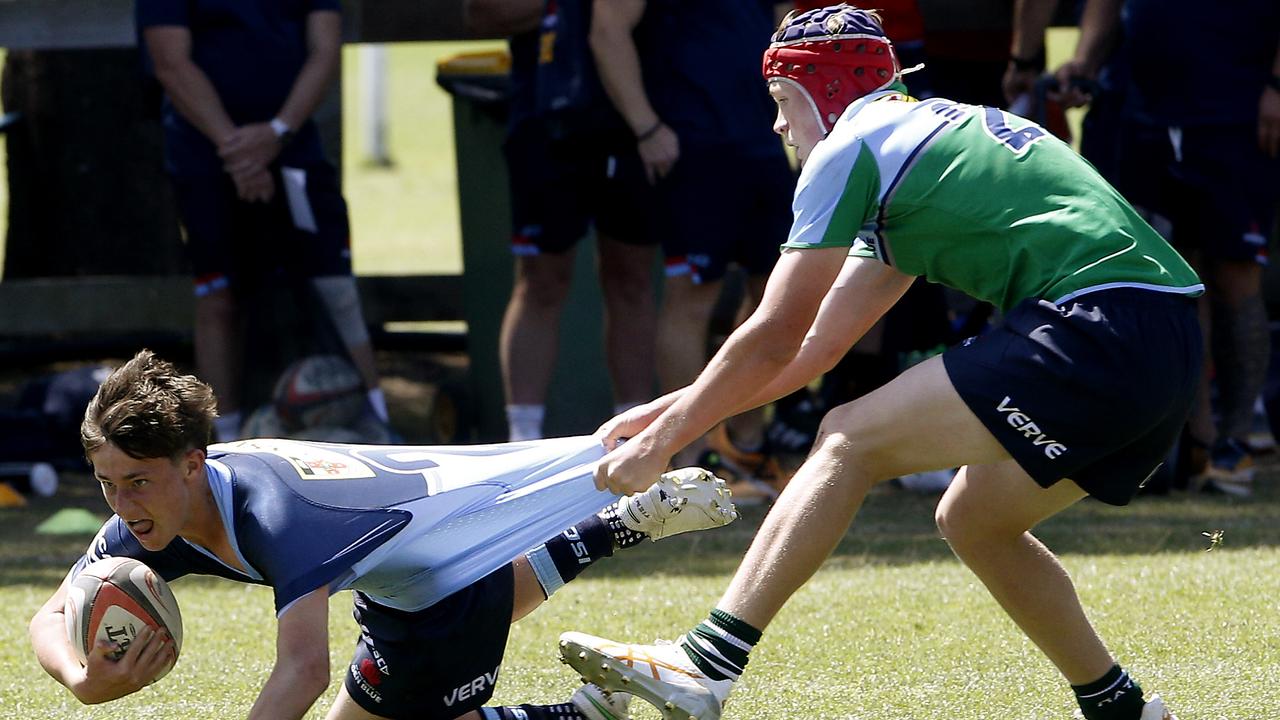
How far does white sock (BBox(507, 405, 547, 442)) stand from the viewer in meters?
7.20

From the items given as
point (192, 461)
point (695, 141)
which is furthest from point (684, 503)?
point (695, 141)

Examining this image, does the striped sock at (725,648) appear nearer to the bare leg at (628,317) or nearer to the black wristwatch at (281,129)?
the bare leg at (628,317)

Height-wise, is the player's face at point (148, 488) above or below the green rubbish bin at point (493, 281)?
above

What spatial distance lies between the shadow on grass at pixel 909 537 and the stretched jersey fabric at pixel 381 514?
203 cm

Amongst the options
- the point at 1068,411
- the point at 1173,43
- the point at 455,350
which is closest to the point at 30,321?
the point at 455,350

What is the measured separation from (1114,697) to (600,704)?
114 centimetres

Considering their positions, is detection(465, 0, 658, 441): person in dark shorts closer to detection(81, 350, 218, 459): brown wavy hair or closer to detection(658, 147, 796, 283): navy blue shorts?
detection(658, 147, 796, 283): navy blue shorts

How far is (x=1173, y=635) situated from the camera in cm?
493

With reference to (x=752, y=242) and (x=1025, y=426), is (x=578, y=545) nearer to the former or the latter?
(x=1025, y=426)

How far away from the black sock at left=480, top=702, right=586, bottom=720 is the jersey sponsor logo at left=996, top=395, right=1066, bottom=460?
1.26 meters

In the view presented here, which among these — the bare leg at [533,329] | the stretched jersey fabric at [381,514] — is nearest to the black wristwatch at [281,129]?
the bare leg at [533,329]

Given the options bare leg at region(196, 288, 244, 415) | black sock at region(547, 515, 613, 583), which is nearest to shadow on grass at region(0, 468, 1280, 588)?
bare leg at region(196, 288, 244, 415)

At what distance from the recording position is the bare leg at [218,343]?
7535 millimetres

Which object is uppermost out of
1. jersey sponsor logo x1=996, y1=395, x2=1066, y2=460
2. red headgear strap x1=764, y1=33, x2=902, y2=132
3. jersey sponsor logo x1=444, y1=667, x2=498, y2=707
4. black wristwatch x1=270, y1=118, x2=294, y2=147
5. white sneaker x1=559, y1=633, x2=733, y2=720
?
red headgear strap x1=764, y1=33, x2=902, y2=132
